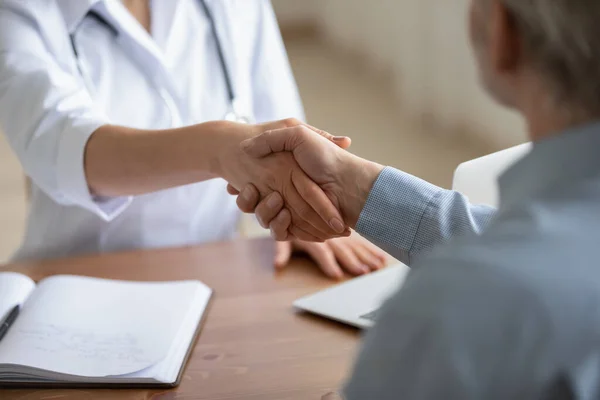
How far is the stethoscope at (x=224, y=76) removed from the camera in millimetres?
1434

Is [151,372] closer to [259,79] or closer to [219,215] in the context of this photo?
[219,215]

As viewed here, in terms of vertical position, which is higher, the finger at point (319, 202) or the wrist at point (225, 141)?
the wrist at point (225, 141)

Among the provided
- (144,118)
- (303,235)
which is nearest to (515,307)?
(303,235)

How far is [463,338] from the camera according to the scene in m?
0.53

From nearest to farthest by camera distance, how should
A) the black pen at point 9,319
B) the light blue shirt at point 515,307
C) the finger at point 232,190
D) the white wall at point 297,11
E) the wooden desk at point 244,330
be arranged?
the light blue shirt at point 515,307
the wooden desk at point 244,330
the black pen at point 9,319
the finger at point 232,190
the white wall at point 297,11

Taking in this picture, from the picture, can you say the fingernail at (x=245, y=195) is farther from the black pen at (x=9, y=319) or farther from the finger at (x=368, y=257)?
the black pen at (x=9, y=319)

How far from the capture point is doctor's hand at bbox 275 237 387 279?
1.30 meters

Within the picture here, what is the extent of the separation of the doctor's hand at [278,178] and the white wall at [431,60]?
6.31 feet

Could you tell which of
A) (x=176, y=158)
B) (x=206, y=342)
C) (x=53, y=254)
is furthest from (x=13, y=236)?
(x=206, y=342)

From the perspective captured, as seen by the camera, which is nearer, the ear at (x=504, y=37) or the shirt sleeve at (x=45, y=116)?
the ear at (x=504, y=37)

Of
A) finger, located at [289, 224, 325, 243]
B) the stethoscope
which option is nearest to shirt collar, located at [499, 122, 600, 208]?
finger, located at [289, 224, 325, 243]

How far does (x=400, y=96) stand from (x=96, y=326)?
3.20 meters

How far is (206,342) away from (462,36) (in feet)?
8.86

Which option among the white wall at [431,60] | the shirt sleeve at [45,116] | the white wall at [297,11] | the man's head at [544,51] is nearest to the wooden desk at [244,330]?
the shirt sleeve at [45,116]
